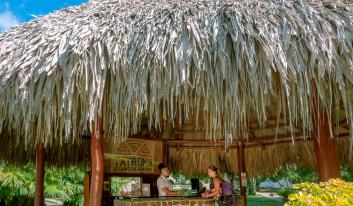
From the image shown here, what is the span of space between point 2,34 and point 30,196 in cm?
500

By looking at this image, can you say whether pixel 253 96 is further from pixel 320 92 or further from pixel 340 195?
pixel 340 195

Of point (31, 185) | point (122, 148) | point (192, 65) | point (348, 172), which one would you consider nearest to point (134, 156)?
point (122, 148)

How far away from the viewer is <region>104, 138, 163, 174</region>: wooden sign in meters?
5.72

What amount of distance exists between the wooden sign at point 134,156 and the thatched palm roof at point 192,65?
81.5 inches

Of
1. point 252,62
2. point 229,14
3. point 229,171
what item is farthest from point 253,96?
point 229,171

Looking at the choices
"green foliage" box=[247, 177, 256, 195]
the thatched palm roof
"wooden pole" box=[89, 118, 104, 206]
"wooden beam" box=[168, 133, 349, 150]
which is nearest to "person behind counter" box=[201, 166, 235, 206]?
"wooden beam" box=[168, 133, 349, 150]

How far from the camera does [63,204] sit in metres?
9.18

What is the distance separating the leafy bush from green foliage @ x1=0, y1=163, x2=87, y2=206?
555 cm

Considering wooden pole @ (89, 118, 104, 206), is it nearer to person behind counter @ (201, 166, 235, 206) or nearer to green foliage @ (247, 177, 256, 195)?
person behind counter @ (201, 166, 235, 206)

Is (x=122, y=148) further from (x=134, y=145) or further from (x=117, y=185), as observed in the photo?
(x=117, y=185)

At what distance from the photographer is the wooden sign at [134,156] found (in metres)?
5.72

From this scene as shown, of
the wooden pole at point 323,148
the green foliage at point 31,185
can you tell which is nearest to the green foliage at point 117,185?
the green foliage at point 31,185

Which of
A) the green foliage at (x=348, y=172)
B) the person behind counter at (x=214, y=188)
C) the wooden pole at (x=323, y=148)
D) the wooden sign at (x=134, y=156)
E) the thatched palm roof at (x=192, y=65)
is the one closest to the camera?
the thatched palm roof at (x=192, y=65)

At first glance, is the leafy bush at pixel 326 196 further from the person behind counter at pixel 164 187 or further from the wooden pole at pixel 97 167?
the person behind counter at pixel 164 187
